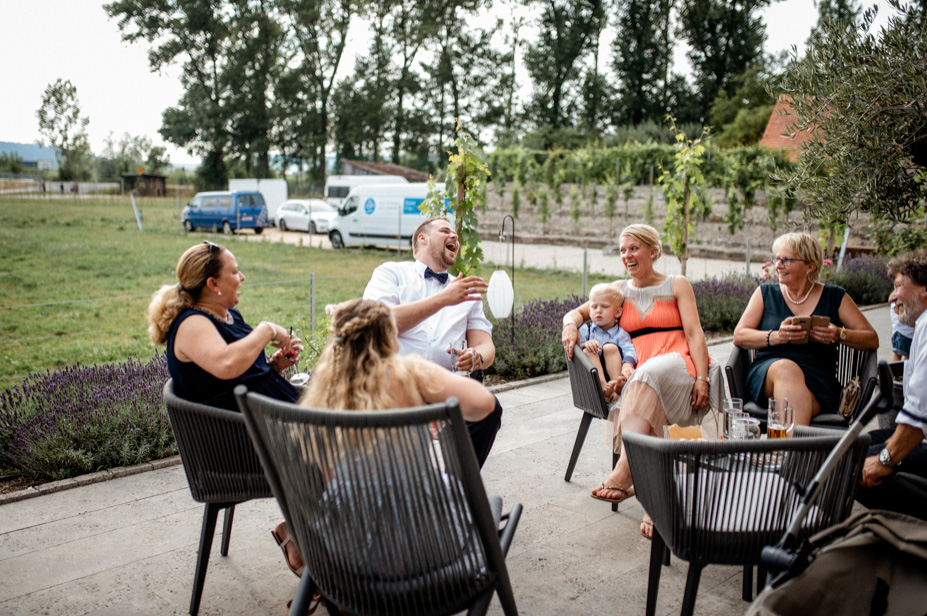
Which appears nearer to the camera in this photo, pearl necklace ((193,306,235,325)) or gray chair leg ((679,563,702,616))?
gray chair leg ((679,563,702,616))

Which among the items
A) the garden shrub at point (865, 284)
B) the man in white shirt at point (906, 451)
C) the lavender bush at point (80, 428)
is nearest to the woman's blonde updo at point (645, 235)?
the man in white shirt at point (906, 451)

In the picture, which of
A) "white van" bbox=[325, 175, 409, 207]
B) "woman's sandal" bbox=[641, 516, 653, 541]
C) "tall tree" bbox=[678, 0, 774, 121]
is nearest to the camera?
"woman's sandal" bbox=[641, 516, 653, 541]

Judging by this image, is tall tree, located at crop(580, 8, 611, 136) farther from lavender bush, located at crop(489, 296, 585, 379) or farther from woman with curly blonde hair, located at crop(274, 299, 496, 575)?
woman with curly blonde hair, located at crop(274, 299, 496, 575)

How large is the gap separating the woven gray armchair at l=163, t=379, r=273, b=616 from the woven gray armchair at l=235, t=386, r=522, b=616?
0.66 meters

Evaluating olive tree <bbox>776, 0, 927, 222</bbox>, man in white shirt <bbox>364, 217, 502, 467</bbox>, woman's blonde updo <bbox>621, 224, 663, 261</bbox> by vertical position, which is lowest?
man in white shirt <bbox>364, 217, 502, 467</bbox>

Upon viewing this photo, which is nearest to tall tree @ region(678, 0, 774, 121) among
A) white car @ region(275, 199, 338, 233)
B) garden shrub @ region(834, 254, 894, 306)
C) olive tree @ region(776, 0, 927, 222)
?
white car @ region(275, 199, 338, 233)

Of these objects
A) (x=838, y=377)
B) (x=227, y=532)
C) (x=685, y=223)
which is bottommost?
(x=227, y=532)

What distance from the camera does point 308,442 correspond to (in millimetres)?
1833

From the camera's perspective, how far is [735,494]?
2.21 meters

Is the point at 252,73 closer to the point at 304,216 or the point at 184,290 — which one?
the point at 304,216

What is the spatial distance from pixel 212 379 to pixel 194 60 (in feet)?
155

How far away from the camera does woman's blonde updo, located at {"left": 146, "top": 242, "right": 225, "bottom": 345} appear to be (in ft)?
8.96

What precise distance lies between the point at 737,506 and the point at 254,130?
47.4m

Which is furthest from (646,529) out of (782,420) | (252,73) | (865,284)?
(252,73)
